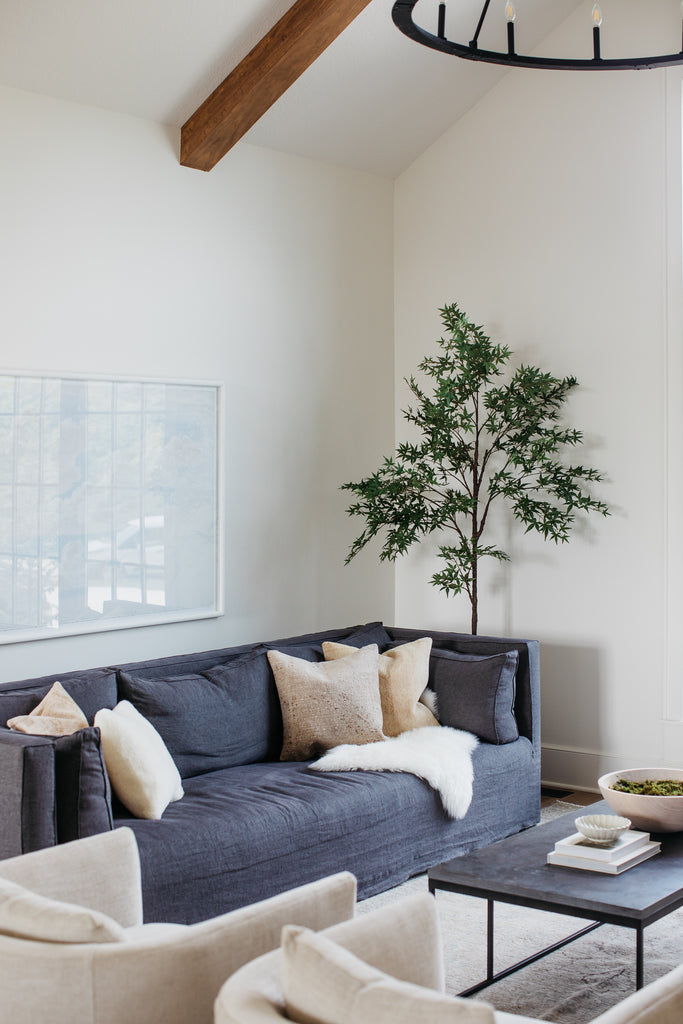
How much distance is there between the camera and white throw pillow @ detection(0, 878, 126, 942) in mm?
1630

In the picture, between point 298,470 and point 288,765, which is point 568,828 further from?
point 298,470

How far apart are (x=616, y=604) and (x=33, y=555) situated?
2501 mm

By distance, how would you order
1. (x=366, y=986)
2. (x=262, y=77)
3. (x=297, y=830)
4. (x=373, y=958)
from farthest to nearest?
1. (x=262, y=77)
2. (x=297, y=830)
3. (x=373, y=958)
4. (x=366, y=986)

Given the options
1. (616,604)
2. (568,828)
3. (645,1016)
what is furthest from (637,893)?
(616,604)

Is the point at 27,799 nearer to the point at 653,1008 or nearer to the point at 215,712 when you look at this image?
the point at 215,712

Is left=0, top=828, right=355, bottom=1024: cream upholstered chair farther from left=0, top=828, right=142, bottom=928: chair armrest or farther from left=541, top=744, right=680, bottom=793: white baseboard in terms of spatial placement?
left=541, top=744, right=680, bottom=793: white baseboard

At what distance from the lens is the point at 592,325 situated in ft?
16.0

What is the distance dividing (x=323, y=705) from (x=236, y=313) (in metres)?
1.84

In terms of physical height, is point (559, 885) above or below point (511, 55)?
below

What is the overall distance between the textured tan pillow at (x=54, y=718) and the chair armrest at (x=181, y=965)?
143 cm

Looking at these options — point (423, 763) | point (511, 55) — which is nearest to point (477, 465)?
point (423, 763)

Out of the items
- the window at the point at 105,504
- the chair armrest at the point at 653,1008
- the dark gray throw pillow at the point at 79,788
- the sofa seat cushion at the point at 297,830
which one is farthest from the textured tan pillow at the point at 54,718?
the chair armrest at the point at 653,1008

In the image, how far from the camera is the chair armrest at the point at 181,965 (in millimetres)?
1588

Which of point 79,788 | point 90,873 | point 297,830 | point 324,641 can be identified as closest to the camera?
point 90,873
